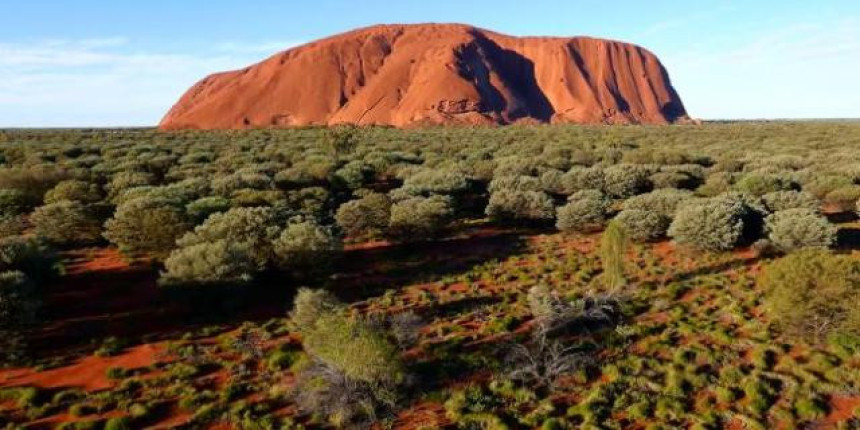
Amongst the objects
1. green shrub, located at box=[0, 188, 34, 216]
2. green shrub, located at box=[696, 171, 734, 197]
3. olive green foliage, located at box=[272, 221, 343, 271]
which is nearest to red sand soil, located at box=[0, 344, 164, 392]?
olive green foliage, located at box=[272, 221, 343, 271]

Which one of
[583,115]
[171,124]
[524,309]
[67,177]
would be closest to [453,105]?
[583,115]

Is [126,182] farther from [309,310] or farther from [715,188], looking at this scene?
[715,188]

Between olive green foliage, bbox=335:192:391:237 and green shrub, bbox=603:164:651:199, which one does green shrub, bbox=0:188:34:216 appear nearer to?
olive green foliage, bbox=335:192:391:237

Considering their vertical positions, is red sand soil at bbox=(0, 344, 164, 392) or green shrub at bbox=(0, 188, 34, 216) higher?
green shrub at bbox=(0, 188, 34, 216)

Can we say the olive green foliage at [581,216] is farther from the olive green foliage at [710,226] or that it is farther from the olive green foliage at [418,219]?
the olive green foliage at [418,219]

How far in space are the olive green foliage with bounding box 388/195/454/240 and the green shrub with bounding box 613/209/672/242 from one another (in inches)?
305

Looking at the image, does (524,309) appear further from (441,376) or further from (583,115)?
(583,115)

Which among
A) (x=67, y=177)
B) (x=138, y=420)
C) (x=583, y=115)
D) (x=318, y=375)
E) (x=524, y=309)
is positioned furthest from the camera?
(x=583, y=115)

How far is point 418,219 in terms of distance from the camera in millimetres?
25250

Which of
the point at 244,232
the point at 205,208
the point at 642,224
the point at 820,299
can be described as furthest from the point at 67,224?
the point at 820,299

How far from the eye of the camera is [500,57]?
168 meters

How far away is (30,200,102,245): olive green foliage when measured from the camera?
83.5ft

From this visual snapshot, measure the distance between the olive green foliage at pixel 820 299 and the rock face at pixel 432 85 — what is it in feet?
371

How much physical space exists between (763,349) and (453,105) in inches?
4842
